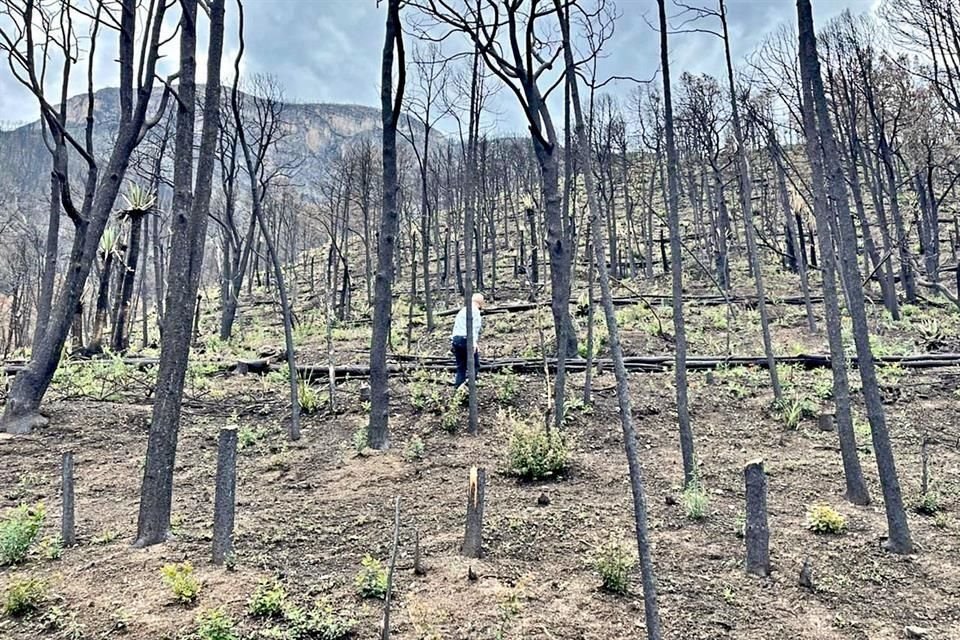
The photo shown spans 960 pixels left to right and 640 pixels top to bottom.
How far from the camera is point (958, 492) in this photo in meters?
5.80

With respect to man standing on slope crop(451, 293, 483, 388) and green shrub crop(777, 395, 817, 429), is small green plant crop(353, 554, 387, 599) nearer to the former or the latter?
man standing on slope crop(451, 293, 483, 388)

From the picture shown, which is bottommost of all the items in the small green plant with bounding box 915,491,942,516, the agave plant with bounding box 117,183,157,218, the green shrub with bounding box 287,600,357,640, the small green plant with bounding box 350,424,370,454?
the small green plant with bounding box 915,491,942,516

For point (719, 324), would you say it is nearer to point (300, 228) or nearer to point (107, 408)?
point (107, 408)

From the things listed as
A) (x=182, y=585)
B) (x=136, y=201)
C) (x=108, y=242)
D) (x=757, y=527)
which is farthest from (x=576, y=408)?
(x=108, y=242)

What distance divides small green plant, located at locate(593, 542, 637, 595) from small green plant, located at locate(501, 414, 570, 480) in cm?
252

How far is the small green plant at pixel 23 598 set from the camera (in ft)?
10.8

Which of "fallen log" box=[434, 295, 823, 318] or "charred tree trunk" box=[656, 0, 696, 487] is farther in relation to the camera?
"fallen log" box=[434, 295, 823, 318]

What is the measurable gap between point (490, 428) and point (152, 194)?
45.2 feet

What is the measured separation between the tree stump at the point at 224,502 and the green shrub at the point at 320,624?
99 cm

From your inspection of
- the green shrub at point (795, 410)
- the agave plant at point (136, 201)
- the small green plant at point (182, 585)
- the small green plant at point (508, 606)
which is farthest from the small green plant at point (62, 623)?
the agave plant at point (136, 201)

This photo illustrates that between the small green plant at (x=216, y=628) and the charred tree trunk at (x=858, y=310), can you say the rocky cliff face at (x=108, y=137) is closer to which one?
the charred tree trunk at (x=858, y=310)

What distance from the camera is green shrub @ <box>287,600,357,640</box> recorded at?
10.3ft

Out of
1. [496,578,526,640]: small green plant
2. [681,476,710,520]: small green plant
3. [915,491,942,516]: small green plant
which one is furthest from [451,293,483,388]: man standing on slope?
[915,491,942,516]: small green plant

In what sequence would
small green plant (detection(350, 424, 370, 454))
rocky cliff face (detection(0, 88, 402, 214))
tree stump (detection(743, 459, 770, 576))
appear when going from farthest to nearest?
1. rocky cliff face (detection(0, 88, 402, 214))
2. small green plant (detection(350, 424, 370, 454))
3. tree stump (detection(743, 459, 770, 576))
